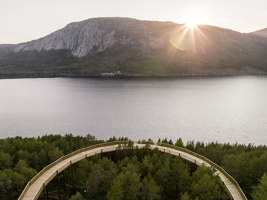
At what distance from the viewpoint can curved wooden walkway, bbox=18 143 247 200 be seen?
30.3 m

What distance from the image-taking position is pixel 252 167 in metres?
39.0

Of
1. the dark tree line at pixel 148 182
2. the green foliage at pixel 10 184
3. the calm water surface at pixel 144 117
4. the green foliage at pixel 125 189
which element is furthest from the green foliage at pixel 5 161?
the calm water surface at pixel 144 117

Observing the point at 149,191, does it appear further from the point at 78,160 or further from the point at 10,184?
the point at 10,184

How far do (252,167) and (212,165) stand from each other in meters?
8.02

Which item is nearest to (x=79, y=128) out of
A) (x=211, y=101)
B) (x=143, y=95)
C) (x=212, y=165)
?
(x=212, y=165)

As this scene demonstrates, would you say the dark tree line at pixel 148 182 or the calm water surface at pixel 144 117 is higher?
the calm water surface at pixel 144 117

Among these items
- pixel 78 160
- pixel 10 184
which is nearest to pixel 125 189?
pixel 78 160

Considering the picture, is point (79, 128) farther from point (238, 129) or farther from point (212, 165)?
point (238, 129)

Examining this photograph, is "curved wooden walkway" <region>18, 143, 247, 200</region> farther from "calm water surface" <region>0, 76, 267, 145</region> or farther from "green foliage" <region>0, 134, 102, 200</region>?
"calm water surface" <region>0, 76, 267, 145</region>

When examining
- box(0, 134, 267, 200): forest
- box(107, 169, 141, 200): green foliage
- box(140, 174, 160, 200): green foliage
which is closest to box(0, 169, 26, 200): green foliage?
box(0, 134, 267, 200): forest

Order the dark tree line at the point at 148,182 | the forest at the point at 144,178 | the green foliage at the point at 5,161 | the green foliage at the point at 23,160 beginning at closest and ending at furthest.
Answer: the dark tree line at the point at 148,182
the forest at the point at 144,178
the green foliage at the point at 23,160
the green foliage at the point at 5,161

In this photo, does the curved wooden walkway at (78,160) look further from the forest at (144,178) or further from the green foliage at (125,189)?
the green foliage at (125,189)

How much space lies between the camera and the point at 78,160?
41781 mm

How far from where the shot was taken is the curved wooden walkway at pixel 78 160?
30.3m
